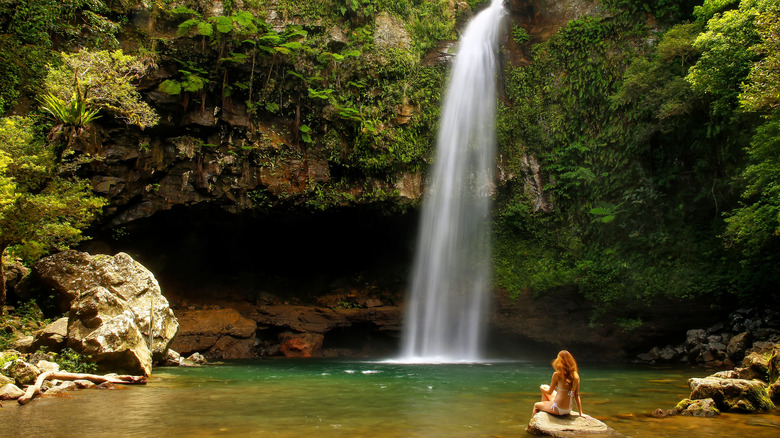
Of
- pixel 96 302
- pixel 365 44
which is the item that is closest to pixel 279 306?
pixel 96 302

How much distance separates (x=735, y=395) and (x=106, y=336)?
1202cm

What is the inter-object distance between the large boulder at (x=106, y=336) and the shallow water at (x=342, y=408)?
2.28 ft

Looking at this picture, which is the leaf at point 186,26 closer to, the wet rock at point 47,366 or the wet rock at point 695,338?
the wet rock at point 47,366

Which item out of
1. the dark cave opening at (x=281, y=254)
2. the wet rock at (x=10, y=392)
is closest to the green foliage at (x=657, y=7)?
the dark cave opening at (x=281, y=254)

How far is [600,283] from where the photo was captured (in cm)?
1788

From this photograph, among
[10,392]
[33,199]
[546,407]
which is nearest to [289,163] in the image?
[33,199]

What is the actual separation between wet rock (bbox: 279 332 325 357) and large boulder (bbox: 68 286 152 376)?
8.80 meters

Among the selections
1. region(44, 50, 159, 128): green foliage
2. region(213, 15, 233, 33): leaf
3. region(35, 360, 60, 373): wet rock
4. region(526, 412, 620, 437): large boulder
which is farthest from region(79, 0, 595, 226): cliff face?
region(526, 412, 620, 437): large boulder

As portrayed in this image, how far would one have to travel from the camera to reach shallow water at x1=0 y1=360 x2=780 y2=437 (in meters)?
5.84

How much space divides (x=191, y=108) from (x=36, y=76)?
5.02 metres

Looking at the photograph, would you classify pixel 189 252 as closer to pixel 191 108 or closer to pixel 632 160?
pixel 191 108

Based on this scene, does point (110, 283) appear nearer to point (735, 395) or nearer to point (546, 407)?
point (546, 407)

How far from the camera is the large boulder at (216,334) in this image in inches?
725

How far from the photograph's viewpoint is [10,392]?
24.6 ft
